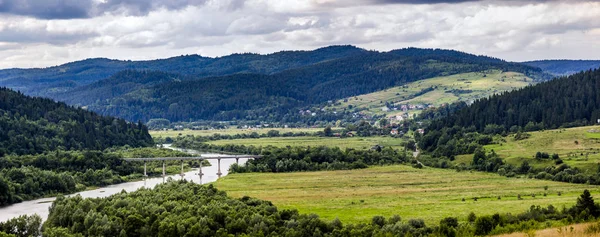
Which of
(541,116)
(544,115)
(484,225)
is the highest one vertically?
(544,115)

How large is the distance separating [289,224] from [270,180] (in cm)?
6346

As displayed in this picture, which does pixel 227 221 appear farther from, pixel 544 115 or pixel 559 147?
pixel 544 115

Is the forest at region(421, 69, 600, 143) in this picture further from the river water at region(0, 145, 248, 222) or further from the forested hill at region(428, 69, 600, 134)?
the river water at region(0, 145, 248, 222)

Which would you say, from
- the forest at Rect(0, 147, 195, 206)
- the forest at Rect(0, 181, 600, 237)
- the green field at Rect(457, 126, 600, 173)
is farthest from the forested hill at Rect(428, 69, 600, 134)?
the forest at Rect(0, 181, 600, 237)

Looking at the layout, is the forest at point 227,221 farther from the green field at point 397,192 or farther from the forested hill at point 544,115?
the forested hill at point 544,115

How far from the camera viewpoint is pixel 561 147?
147 meters

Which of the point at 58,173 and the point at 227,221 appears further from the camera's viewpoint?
the point at 58,173

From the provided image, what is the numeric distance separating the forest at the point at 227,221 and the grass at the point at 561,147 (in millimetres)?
55402

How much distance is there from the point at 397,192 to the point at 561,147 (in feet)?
165

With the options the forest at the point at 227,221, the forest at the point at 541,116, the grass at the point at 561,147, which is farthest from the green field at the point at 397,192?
the forest at the point at 541,116

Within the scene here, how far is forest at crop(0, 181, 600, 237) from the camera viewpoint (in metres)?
68.1

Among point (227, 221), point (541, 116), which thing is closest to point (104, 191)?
point (227, 221)

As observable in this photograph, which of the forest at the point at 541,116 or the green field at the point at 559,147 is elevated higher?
the forest at the point at 541,116

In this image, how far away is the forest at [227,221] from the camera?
223 feet
